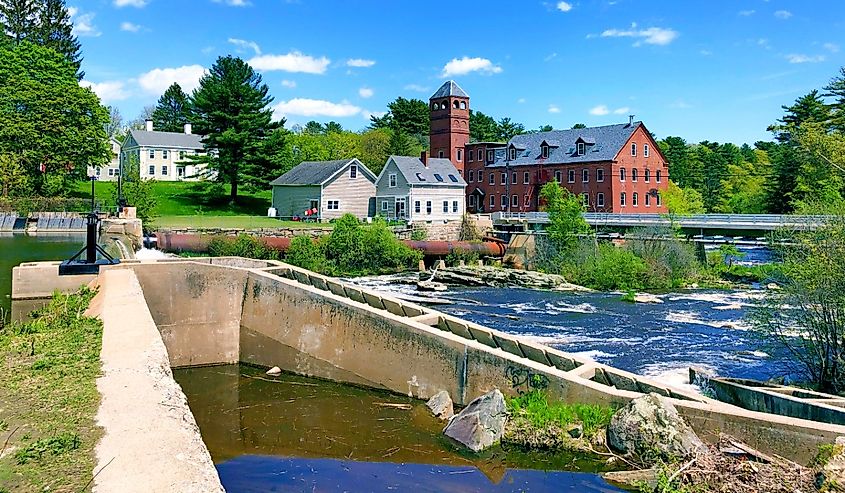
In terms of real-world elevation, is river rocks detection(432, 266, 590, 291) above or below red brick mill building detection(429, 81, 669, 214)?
below

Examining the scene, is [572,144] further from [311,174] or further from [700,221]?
[311,174]

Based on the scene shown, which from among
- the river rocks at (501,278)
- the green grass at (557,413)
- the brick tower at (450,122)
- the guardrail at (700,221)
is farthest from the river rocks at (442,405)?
the brick tower at (450,122)

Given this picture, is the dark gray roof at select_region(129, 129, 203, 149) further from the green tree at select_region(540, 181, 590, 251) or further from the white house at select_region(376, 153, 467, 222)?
the green tree at select_region(540, 181, 590, 251)

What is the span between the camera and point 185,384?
14.7 meters

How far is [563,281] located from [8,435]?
3215cm

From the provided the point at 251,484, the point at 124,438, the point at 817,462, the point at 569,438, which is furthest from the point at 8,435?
the point at 817,462

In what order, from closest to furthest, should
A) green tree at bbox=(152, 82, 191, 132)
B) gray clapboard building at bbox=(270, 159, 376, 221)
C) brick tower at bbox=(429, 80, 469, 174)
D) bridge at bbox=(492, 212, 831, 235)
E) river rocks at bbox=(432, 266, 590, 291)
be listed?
river rocks at bbox=(432, 266, 590, 291)
bridge at bbox=(492, 212, 831, 235)
gray clapboard building at bbox=(270, 159, 376, 221)
brick tower at bbox=(429, 80, 469, 174)
green tree at bbox=(152, 82, 191, 132)

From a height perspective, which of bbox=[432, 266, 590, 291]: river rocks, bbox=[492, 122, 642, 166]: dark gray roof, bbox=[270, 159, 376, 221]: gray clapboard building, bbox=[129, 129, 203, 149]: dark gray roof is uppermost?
bbox=[129, 129, 203, 149]: dark gray roof

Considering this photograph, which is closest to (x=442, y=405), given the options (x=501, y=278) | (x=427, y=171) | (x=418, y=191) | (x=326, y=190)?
(x=501, y=278)

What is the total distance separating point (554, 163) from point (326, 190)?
2217cm

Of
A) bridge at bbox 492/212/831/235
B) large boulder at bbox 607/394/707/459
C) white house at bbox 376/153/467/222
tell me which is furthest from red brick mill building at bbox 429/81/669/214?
large boulder at bbox 607/394/707/459

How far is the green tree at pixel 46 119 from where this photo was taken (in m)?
53.8

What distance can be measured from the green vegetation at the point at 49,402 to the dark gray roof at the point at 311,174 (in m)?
45.0

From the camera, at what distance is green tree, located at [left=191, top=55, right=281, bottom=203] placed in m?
57.7
